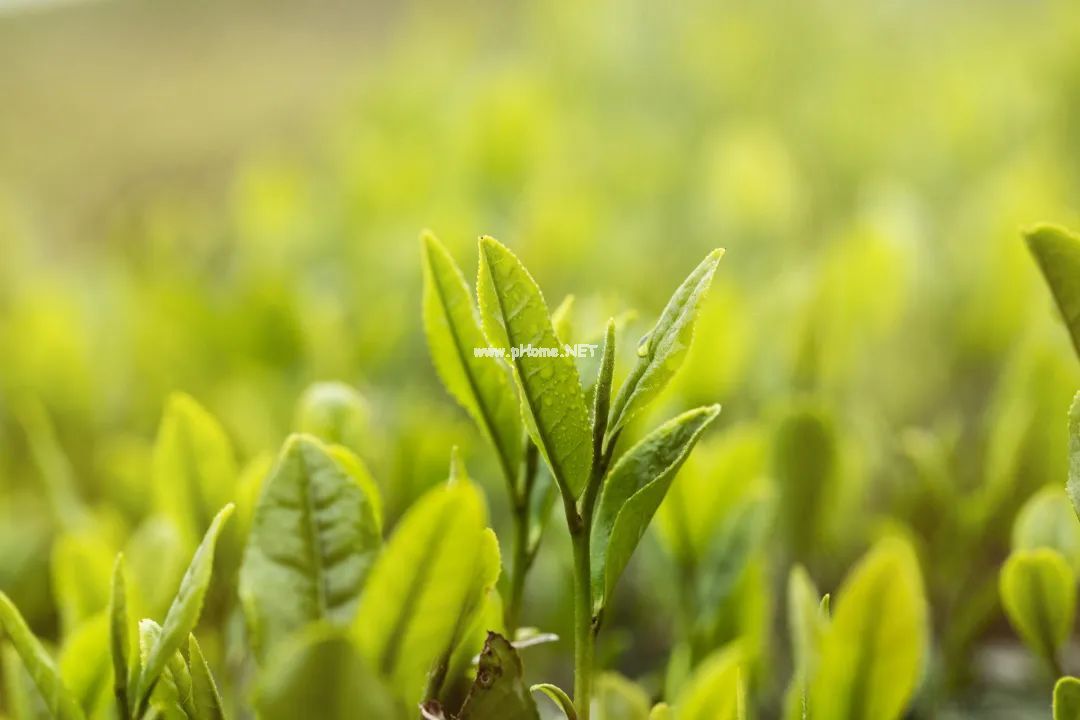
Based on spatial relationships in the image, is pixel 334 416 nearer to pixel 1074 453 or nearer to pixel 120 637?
pixel 120 637

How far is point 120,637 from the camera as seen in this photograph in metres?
0.46

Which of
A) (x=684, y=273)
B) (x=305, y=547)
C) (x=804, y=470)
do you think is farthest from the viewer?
(x=684, y=273)

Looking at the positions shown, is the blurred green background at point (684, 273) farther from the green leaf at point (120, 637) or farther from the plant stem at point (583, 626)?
the green leaf at point (120, 637)

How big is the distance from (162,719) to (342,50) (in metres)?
4.48

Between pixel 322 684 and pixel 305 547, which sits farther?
pixel 305 547

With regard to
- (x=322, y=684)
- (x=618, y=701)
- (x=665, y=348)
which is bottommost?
(x=618, y=701)

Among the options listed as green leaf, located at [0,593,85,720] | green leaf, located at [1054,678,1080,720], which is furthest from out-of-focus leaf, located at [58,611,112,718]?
green leaf, located at [1054,678,1080,720]

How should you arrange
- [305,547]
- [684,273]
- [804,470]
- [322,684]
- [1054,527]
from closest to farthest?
[322,684] → [305,547] → [1054,527] → [804,470] → [684,273]

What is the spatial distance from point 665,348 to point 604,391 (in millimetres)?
33

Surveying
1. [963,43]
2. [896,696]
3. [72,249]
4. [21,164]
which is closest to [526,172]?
[896,696]

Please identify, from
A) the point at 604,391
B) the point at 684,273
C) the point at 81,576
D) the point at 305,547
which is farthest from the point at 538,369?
the point at 684,273

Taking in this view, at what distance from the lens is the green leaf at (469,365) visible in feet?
1.72

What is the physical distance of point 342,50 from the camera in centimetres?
461

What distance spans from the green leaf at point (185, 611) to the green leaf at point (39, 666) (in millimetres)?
70
